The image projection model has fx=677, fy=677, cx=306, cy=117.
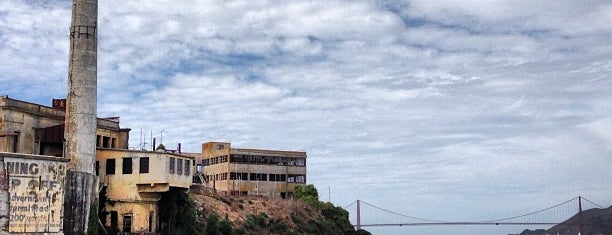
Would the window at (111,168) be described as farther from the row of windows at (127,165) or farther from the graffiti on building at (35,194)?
the graffiti on building at (35,194)

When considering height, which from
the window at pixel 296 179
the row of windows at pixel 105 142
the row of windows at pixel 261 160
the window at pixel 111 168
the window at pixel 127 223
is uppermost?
the row of windows at pixel 261 160

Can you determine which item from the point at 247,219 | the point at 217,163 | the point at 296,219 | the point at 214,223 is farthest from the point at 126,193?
the point at 217,163

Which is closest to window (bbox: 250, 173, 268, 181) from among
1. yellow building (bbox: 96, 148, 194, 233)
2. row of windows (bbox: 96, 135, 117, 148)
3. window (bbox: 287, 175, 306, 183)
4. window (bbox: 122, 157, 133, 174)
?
window (bbox: 287, 175, 306, 183)

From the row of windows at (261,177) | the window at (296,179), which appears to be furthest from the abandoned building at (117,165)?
the window at (296,179)

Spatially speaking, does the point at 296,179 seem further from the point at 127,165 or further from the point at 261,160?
the point at 127,165

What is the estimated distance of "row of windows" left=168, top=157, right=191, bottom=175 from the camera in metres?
47.5

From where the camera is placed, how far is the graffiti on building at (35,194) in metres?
38.2

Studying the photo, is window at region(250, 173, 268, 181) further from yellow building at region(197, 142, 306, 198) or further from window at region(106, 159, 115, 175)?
window at region(106, 159, 115, 175)

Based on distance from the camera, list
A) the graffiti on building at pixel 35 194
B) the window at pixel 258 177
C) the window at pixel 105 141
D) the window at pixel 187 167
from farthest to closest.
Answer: the window at pixel 258 177
the window at pixel 105 141
the window at pixel 187 167
the graffiti on building at pixel 35 194

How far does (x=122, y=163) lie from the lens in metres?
47.4

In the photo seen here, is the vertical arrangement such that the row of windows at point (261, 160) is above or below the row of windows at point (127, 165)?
above

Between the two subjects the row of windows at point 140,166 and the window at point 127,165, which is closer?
the row of windows at point 140,166

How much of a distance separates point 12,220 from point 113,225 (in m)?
9.39

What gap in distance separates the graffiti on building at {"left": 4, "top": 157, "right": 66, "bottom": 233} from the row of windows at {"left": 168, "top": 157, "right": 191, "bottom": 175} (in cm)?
788
